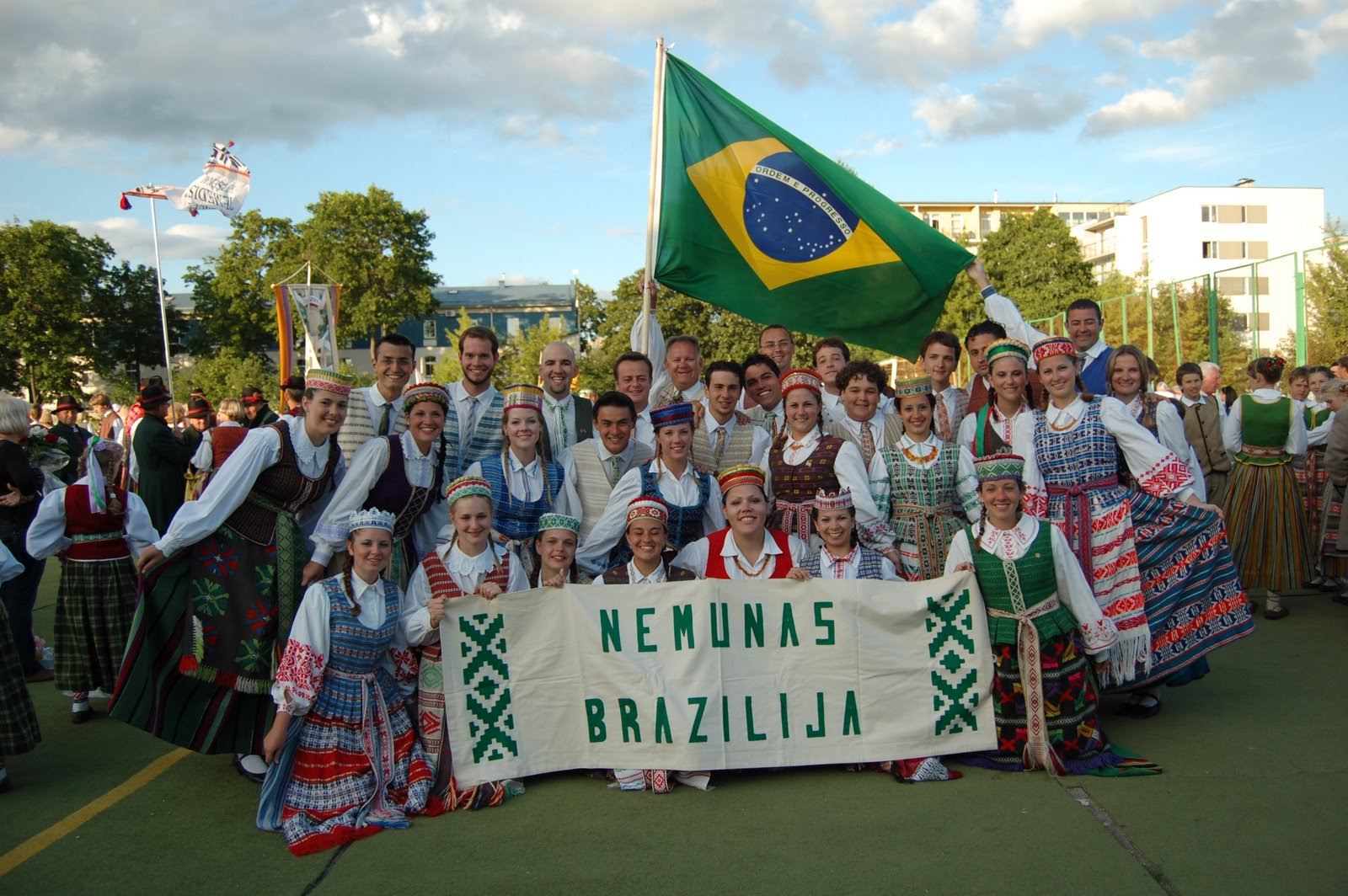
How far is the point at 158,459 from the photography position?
8062mm

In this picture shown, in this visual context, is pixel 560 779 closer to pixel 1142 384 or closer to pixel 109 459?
pixel 109 459

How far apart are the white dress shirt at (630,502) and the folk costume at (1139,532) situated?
1559 mm

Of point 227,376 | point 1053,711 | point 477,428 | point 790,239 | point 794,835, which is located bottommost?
point 794,835

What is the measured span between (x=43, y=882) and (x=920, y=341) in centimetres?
561

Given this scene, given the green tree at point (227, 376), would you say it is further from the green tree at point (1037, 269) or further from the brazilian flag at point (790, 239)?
the brazilian flag at point (790, 239)

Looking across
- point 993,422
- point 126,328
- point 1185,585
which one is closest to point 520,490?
point 993,422

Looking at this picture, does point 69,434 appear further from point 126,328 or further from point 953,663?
point 126,328

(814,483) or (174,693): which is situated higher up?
(814,483)

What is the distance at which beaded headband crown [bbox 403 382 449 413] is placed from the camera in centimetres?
460

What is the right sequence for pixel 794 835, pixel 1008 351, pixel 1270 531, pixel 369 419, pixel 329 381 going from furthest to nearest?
pixel 1270 531 < pixel 1008 351 < pixel 369 419 < pixel 329 381 < pixel 794 835

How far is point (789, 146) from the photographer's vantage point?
6773mm

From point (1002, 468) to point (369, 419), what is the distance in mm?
3015

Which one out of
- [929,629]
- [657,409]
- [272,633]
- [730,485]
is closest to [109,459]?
[272,633]

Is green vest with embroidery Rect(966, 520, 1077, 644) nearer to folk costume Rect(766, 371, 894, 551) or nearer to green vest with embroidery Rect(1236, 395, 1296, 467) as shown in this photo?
folk costume Rect(766, 371, 894, 551)
